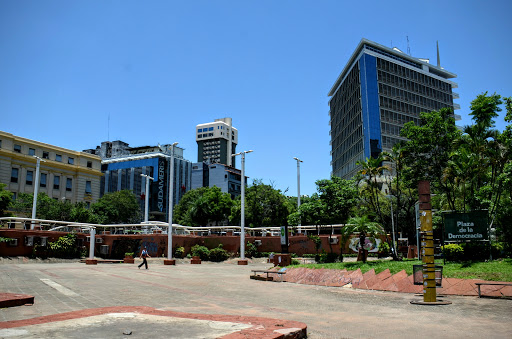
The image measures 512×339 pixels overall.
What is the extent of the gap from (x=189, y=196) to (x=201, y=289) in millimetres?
76353

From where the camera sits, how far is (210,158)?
15600 centimetres

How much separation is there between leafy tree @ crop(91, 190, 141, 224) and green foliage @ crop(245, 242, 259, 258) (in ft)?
100

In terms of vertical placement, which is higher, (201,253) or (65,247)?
(65,247)

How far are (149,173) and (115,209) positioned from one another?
3741 centimetres

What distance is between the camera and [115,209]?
75000 mm

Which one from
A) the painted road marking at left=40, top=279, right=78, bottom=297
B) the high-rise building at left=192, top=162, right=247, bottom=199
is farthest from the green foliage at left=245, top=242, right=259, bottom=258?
the high-rise building at left=192, top=162, right=247, bottom=199

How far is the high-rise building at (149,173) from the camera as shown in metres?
113

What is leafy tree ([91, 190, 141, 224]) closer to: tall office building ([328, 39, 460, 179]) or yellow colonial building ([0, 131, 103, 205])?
yellow colonial building ([0, 131, 103, 205])

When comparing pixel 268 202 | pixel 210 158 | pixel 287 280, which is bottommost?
pixel 287 280

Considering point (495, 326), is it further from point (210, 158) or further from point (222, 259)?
point (210, 158)

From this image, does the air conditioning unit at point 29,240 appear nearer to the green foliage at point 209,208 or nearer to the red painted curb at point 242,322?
the red painted curb at point 242,322

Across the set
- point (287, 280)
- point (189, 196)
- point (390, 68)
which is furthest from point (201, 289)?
point (390, 68)

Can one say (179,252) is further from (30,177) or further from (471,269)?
(30,177)

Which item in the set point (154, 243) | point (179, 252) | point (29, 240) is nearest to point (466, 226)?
point (179, 252)
